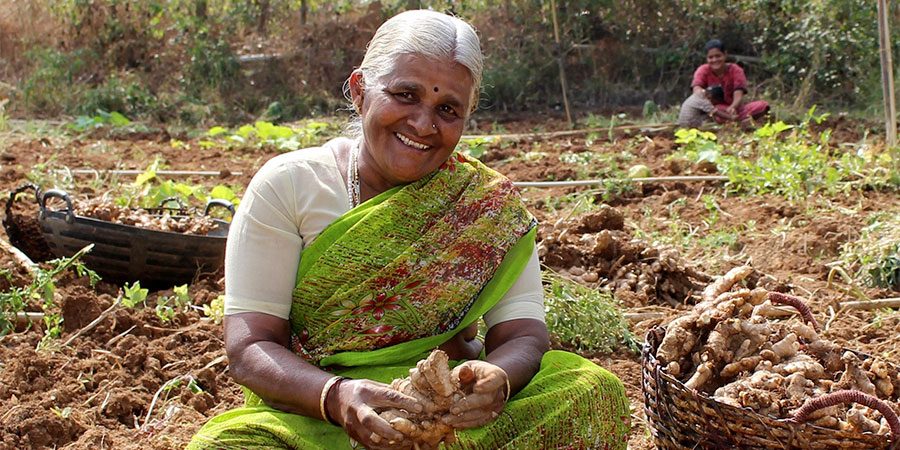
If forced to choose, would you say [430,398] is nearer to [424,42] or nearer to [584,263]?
[424,42]

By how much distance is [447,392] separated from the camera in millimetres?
2131

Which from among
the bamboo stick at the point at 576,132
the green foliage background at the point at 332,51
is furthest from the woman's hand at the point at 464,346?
the green foliage background at the point at 332,51

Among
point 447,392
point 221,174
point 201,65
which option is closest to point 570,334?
point 447,392

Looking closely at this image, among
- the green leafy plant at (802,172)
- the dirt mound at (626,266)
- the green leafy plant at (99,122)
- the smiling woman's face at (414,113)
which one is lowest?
the green leafy plant at (99,122)

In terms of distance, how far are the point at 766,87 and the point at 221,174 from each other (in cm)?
746

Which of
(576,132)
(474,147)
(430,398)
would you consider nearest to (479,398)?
(430,398)

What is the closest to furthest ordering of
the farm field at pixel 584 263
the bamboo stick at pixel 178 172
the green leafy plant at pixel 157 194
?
the farm field at pixel 584 263 → the green leafy plant at pixel 157 194 → the bamboo stick at pixel 178 172

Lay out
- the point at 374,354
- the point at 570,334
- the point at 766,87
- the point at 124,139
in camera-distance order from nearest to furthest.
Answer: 1. the point at 374,354
2. the point at 570,334
3. the point at 124,139
4. the point at 766,87

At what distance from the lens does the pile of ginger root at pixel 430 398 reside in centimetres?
210

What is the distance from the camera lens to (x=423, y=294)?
2.56 m

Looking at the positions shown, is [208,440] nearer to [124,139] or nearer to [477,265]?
[477,265]

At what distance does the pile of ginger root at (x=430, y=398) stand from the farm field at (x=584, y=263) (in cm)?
118

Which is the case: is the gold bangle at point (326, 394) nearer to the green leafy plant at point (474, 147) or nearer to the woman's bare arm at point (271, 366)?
the woman's bare arm at point (271, 366)

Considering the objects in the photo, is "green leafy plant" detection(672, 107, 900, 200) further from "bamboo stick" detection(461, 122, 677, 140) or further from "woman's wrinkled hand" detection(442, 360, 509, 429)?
"woman's wrinkled hand" detection(442, 360, 509, 429)
